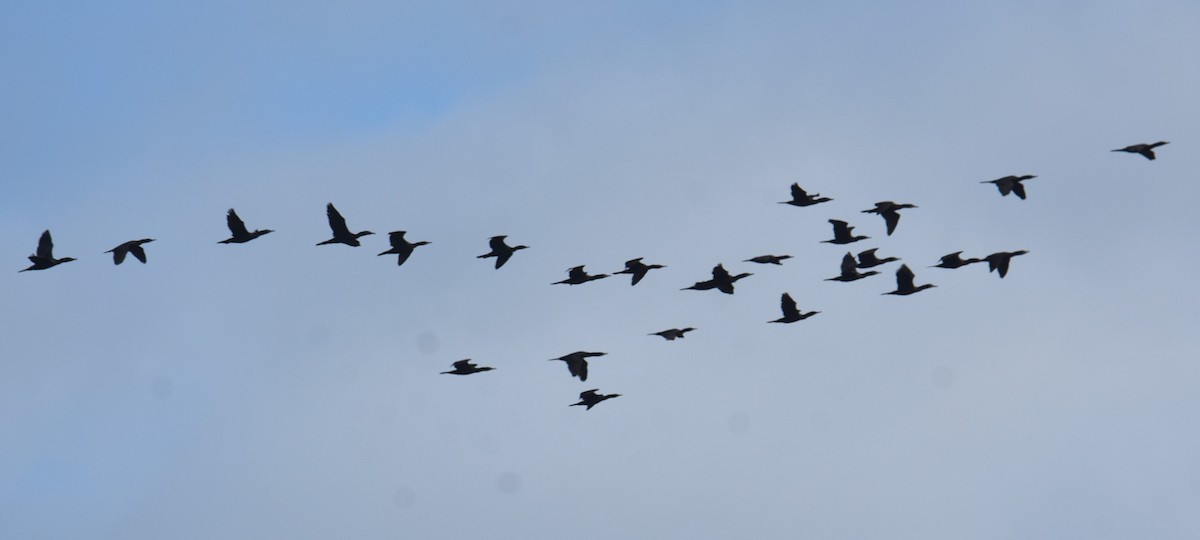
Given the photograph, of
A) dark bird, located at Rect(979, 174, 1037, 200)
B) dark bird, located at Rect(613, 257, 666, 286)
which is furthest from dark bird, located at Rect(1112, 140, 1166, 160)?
dark bird, located at Rect(613, 257, 666, 286)

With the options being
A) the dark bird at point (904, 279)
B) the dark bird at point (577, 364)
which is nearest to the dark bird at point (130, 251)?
the dark bird at point (577, 364)

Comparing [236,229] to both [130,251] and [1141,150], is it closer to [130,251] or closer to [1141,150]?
[130,251]

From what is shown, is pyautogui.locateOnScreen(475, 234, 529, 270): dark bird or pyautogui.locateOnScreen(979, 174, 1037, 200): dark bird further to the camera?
pyautogui.locateOnScreen(475, 234, 529, 270): dark bird

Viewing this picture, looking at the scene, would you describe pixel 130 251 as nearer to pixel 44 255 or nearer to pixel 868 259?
pixel 44 255

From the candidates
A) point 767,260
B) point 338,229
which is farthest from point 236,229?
point 767,260

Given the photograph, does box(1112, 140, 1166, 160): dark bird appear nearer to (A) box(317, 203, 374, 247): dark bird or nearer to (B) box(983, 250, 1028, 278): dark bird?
(B) box(983, 250, 1028, 278): dark bird

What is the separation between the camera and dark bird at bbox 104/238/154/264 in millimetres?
68250

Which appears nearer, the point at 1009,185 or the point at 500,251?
the point at 1009,185

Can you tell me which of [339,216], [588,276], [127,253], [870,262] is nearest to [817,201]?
[870,262]

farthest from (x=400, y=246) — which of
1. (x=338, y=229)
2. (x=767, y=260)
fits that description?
(x=767, y=260)

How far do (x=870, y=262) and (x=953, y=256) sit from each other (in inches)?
103

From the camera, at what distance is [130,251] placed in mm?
69250

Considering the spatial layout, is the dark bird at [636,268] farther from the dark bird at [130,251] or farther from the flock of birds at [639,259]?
the dark bird at [130,251]

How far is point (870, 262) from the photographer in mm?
68500
